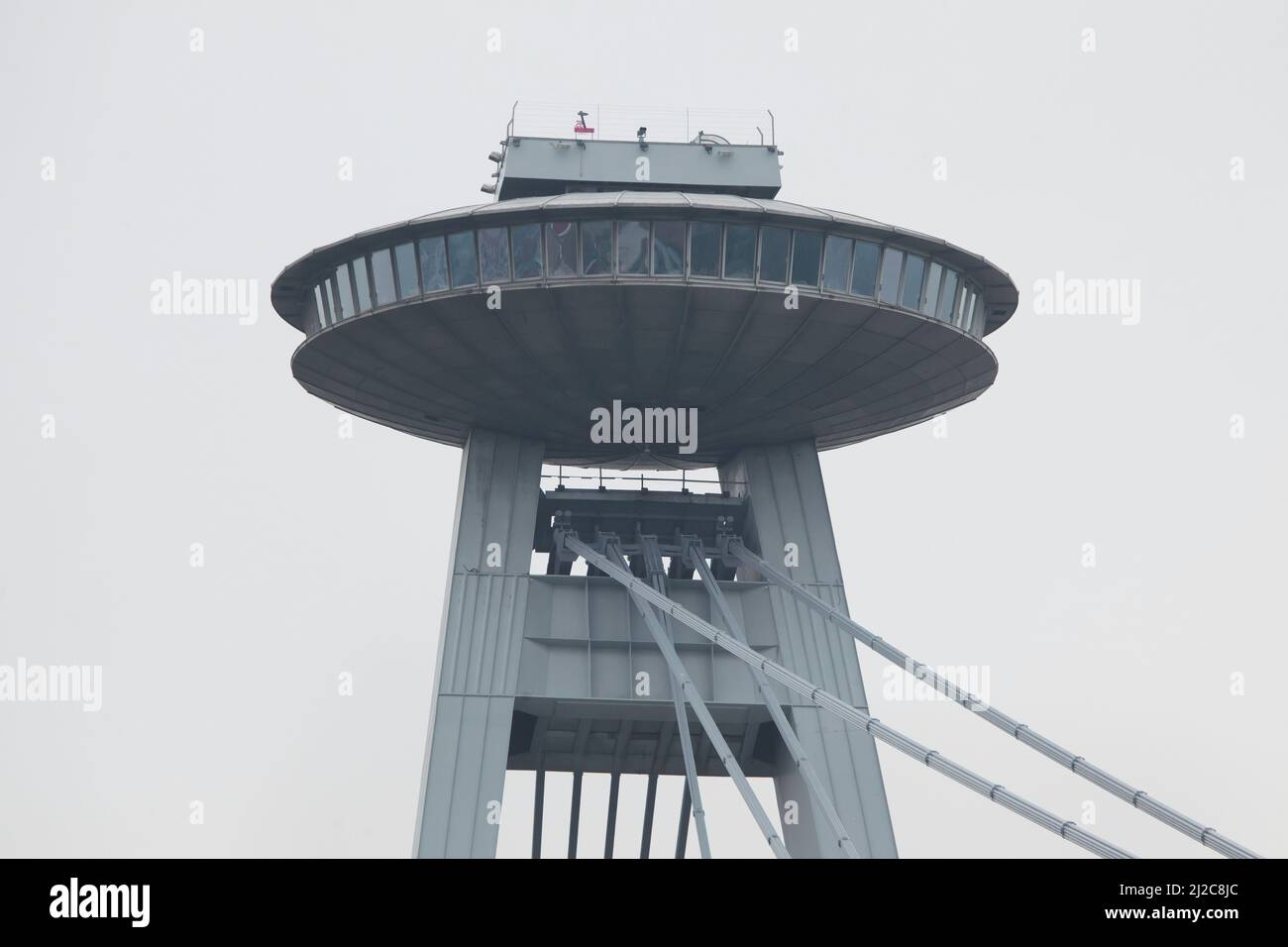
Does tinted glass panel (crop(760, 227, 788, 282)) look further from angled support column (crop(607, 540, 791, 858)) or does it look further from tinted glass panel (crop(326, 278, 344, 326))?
tinted glass panel (crop(326, 278, 344, 326))

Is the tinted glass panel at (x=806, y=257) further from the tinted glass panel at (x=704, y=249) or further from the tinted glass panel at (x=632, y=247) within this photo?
the tinted glass panel at (x=632, y=247)

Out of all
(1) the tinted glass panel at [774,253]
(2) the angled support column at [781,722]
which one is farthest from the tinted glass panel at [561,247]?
(2) the angled support column at [781,722]

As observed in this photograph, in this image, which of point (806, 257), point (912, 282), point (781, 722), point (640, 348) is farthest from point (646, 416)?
point (781, 722)

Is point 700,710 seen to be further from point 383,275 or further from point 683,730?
point 383,275

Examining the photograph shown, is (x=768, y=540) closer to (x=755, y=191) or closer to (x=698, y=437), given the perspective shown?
(x=698, y=437)

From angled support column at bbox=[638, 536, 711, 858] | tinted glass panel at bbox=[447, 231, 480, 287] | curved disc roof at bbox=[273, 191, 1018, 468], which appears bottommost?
angled support column at bbox=[638, 536, 711, 858]

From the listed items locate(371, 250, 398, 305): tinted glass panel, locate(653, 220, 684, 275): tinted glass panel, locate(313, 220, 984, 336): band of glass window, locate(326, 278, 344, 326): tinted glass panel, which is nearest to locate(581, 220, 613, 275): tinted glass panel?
locate(313, 220, 984, 336): band of glass window
